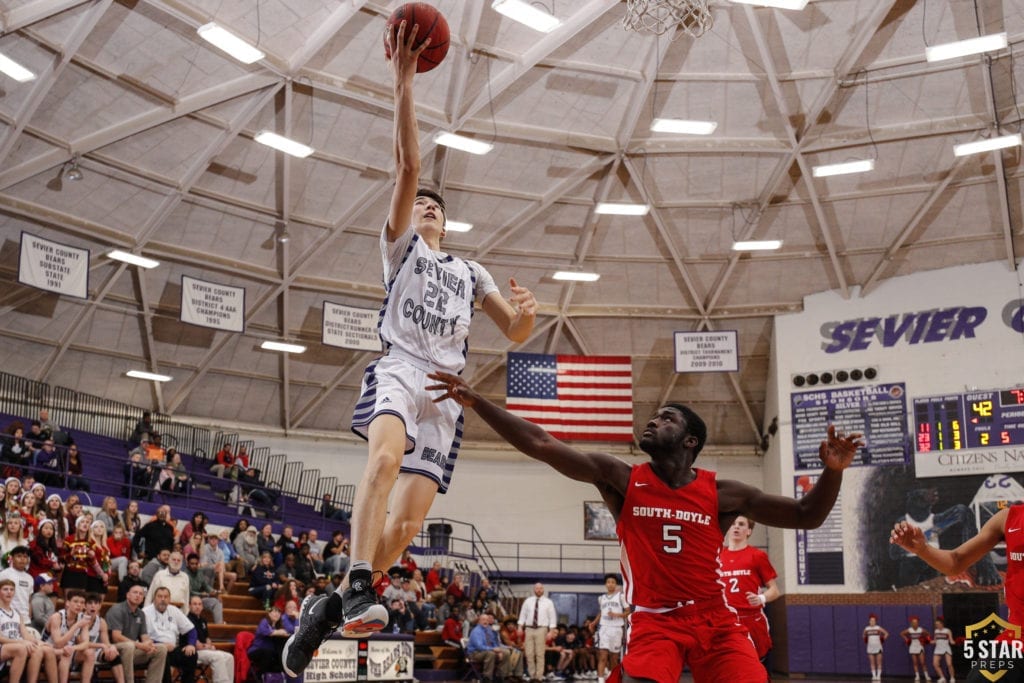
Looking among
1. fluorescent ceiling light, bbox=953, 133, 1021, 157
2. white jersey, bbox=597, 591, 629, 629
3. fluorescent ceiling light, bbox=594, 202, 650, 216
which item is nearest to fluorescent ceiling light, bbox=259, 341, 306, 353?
fluorescent ceiling light, bbox=594, 202, 650, 216

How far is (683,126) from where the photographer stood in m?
19.8

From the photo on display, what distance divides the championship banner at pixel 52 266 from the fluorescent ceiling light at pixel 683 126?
464 inches

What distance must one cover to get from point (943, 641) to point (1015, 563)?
16.4 meters

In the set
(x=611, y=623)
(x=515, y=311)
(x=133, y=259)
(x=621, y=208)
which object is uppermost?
(x=621, y=208)

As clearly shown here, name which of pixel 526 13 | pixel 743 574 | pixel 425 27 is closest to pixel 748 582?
pixel 743 574

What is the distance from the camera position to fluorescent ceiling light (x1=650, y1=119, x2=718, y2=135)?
19531 millimetres

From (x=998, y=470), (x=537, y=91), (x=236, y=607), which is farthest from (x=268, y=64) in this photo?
(x=998, y=470)

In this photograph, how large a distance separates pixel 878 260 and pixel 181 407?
18685 mm

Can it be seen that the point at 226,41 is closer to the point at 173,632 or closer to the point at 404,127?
the point at 173,632

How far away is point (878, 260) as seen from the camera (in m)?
24.3

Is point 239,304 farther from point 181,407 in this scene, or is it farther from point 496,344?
point 496,344

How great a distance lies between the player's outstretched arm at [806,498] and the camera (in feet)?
15.3

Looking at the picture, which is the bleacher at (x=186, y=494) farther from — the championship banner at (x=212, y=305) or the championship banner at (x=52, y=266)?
the championship banner at (x=212, y=305)

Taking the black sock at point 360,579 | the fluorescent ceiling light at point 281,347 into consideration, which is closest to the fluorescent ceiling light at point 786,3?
the black sock at point 360,579
